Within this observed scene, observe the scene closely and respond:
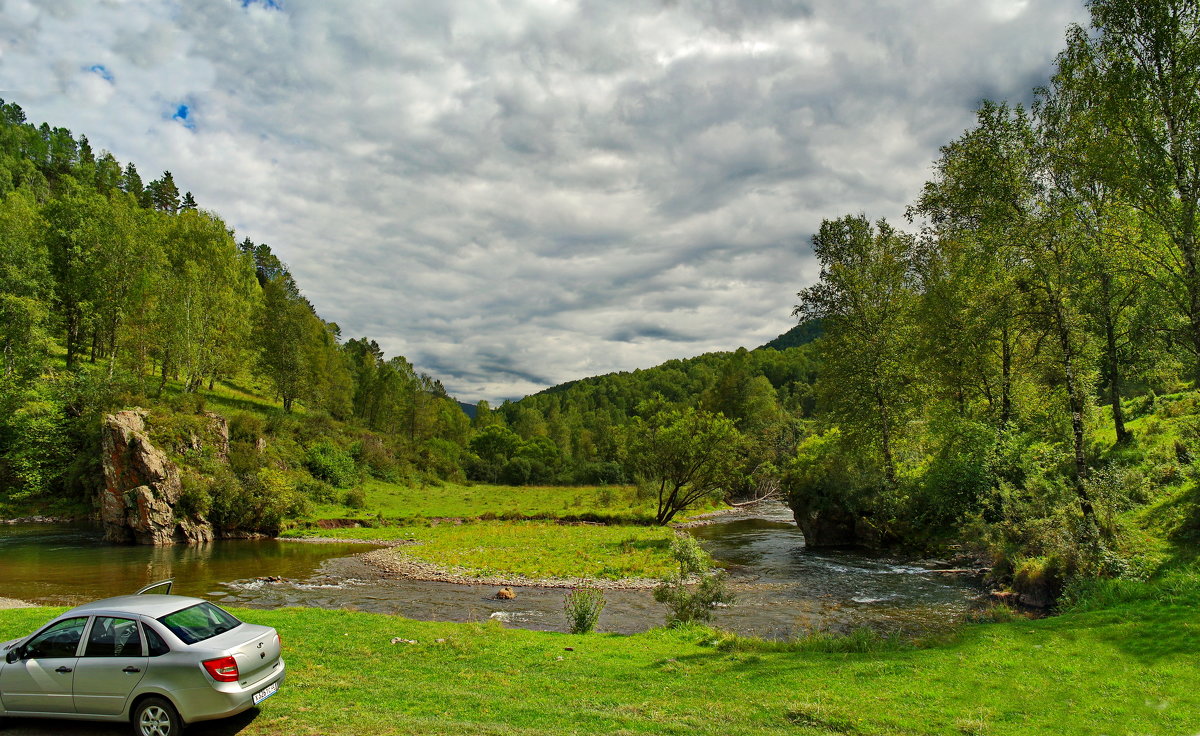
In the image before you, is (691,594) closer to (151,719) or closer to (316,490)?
(151,719)

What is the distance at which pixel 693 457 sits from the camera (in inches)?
1912

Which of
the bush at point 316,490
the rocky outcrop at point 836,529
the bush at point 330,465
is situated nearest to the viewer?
the rocky outcrop at point 836,529

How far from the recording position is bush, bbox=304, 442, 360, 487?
62.9 metres

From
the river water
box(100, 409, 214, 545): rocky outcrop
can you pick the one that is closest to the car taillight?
the river water

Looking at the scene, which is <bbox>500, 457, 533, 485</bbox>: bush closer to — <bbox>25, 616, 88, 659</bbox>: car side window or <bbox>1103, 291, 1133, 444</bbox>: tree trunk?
<bbox>1103, 291, 1133, 444</bbox>: tree trunk

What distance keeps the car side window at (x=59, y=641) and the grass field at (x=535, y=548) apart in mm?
22282

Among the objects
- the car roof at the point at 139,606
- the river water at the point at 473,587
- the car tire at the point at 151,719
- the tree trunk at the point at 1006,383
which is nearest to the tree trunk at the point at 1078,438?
the river water at the point at 473,587

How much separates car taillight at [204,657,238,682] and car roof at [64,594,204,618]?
3.53ft

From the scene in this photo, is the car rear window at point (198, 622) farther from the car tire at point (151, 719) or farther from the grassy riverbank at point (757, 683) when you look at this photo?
the grassy riverbank at point (757, 683)

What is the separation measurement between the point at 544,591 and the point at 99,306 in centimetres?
5766

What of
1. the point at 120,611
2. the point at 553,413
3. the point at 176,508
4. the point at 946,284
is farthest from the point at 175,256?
the point at 553,413

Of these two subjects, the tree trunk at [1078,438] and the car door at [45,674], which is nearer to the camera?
the car door at [45,674]

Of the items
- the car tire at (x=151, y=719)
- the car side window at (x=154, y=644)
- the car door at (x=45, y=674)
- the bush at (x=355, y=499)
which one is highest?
the car side window at (x=154, y=644)

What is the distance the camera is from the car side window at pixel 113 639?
826 centimetres
